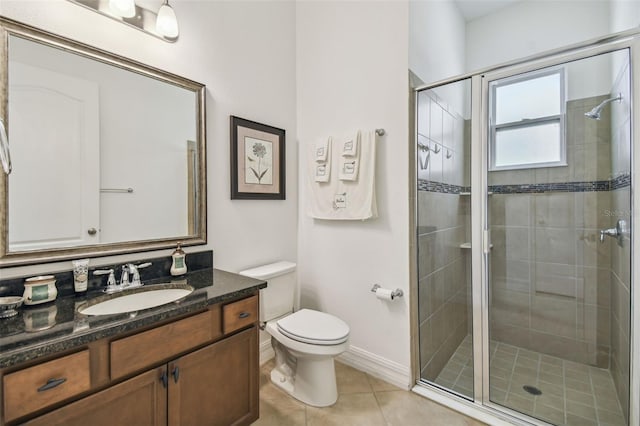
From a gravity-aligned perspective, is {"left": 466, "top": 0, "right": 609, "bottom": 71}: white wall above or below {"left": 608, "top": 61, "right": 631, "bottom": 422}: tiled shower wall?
above

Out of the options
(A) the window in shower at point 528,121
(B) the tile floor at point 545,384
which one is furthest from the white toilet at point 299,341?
(A) the window in shower at point 528,121

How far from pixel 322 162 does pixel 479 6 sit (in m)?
2.13

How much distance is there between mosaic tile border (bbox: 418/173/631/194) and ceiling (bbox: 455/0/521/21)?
1825mm

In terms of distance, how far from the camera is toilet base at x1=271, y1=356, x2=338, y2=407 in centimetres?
174

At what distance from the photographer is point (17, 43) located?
1.21 m

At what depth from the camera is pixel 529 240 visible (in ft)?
6.53

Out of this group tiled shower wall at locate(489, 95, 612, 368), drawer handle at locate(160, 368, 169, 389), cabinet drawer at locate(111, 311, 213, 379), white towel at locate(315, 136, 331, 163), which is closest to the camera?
cabinet drawer at locate(111, 311, 213, 379)

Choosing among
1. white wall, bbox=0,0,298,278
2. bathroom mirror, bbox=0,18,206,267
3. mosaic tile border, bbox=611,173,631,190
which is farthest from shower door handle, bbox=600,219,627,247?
bathroom mirror, bbox=0,18,206,267

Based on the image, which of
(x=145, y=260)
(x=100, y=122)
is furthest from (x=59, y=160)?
(x=145, y=260)

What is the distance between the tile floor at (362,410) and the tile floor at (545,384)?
25 centimetres

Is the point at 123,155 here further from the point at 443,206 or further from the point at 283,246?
the point at 443,206

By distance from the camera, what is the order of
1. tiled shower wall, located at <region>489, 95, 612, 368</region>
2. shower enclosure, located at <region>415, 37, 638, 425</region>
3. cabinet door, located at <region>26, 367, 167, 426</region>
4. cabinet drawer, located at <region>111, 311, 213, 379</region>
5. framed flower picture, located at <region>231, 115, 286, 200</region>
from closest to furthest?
cabinet door, located at <region>26, 367, 167, 426</region> → cabinet drawer, located at <region>111, 311, 213, 379</region> → shower enclosure, located at <region>415, 37, 638, 425</region> → tiled shower wall, located at <region>489, 95, 612, 368</region> → framed flower picture, located at <region>231, 115, 286, 200</region>

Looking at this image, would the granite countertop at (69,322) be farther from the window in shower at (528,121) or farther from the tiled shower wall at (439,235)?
the window in shower at (528,121)

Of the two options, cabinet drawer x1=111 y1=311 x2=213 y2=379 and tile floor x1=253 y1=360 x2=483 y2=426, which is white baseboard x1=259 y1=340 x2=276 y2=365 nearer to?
tile floor x1=253 y1=360 x2=483 y2=426
